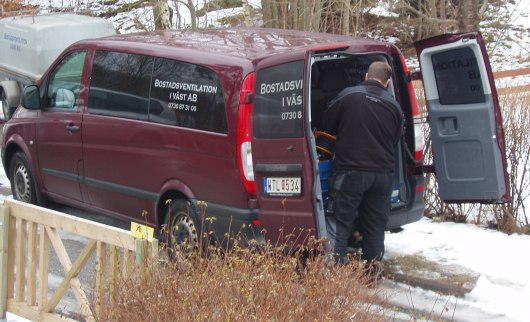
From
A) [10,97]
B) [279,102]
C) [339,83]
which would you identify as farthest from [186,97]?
[10,97]

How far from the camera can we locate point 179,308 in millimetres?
4105

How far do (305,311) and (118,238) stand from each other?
4.32 feet

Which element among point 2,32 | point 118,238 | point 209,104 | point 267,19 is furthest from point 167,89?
point 2,32

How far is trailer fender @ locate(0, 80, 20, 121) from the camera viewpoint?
12.0 meters

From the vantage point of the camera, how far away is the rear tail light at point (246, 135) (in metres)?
6.46

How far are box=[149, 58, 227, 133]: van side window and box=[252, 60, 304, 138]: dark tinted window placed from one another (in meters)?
0.32

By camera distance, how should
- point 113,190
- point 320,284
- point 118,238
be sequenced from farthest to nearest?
point 113,190 → point 118,238 → point 320,284

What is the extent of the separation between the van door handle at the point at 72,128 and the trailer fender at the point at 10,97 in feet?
12.7

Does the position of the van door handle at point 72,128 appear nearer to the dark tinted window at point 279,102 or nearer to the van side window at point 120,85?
the van side window at point 120,85

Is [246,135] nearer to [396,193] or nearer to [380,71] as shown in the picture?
[380,71]

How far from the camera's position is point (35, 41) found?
13609 mm

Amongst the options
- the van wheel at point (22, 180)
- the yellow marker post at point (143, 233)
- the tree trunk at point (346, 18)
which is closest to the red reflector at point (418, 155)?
the yellow marker post at point (143, 233)

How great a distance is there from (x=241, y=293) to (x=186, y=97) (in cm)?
310

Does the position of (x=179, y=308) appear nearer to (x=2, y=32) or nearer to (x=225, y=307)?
(x=225, y=307)
